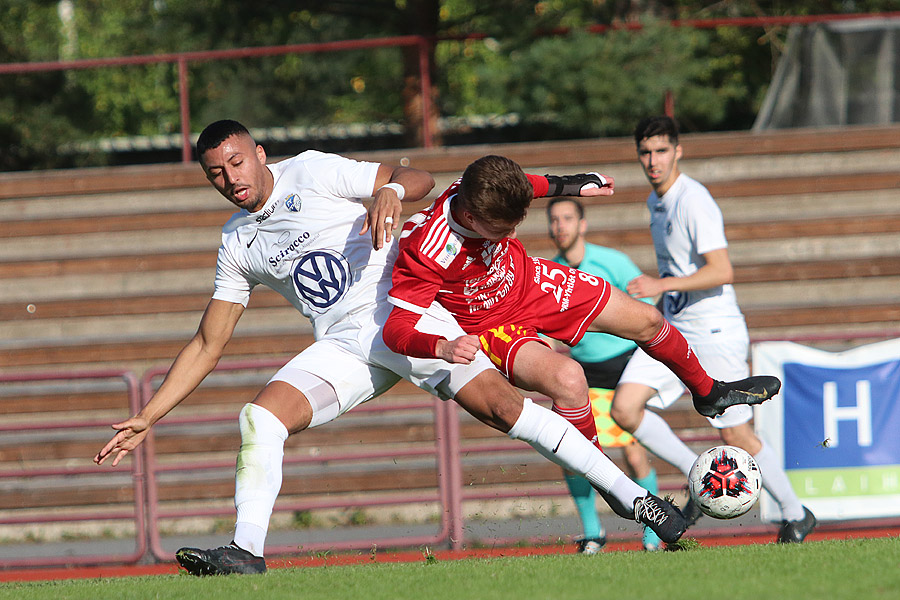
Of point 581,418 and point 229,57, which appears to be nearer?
point 581,418

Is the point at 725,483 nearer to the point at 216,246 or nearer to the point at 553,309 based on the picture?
the point at 553,309

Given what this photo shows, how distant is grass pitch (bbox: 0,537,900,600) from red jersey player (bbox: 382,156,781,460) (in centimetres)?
78

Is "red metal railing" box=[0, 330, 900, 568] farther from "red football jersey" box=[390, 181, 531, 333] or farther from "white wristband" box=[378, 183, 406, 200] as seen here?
"white wristband" box=[378, 183, 406, 200]

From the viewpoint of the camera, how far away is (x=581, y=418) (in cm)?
477

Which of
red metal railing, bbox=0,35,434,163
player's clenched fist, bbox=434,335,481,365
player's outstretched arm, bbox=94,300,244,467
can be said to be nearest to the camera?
player's clenched fist, bbox=434,335,481,365

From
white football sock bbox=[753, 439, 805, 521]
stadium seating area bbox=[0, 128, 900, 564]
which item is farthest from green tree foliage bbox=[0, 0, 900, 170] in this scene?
white football sock bbox=[753, 439, 805, 521]

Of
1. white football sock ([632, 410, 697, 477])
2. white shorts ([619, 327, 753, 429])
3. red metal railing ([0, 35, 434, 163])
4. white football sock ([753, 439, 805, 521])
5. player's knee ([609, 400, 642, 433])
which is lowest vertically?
white football sock ([753, 439, 805, 521])

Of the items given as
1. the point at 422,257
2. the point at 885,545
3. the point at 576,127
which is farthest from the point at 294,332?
the point at 885,545

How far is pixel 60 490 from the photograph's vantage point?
9000 millimetres

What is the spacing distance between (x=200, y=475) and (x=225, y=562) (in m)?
5.32

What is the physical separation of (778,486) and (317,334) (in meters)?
3.40

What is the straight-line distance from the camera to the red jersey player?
4.23 m

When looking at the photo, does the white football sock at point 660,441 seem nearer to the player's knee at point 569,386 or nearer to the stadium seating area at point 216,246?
the player's knee at point 569,386

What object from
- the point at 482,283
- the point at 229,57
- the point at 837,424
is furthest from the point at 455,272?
the point at 229,57
